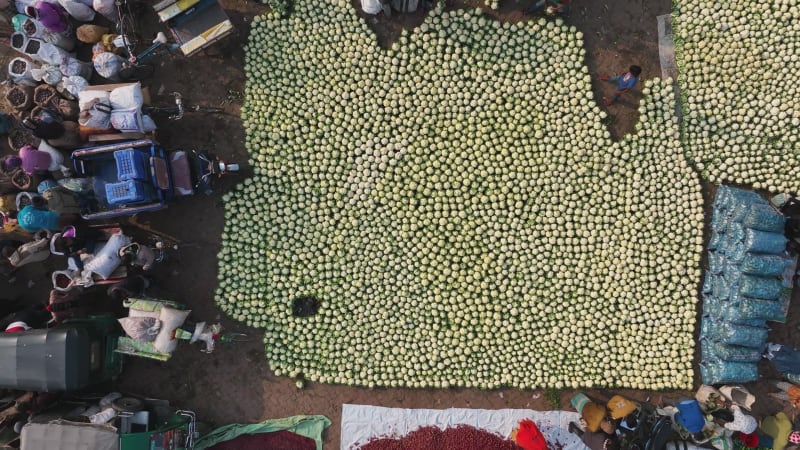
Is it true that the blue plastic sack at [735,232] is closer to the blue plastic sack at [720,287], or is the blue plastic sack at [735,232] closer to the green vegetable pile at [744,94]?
the blue plastic sack at [720,287]

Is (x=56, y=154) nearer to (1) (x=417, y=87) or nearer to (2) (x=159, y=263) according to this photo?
(2) (x=159, y=263)

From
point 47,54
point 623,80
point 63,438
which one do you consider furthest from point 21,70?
point 623,80

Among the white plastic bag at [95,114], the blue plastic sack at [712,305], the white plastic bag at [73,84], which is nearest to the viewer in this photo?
the white plastic bag at [95,114]

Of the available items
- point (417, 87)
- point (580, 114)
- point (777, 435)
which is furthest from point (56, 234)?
point (777, 435)

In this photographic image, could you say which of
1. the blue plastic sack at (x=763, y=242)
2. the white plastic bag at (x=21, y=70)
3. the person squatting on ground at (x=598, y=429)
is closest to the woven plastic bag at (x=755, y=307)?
the blue plastic sack at (x=763, y=242)

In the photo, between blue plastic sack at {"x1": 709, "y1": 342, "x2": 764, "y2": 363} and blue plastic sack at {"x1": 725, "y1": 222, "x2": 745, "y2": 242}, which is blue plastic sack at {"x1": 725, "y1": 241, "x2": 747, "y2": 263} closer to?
blue plastic sack at {"x1": 725, "y1": 222, "x2": 745, "y2": 242}

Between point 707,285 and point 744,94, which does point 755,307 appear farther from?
point 744,94

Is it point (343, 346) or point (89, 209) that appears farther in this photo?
point (343, 346)
